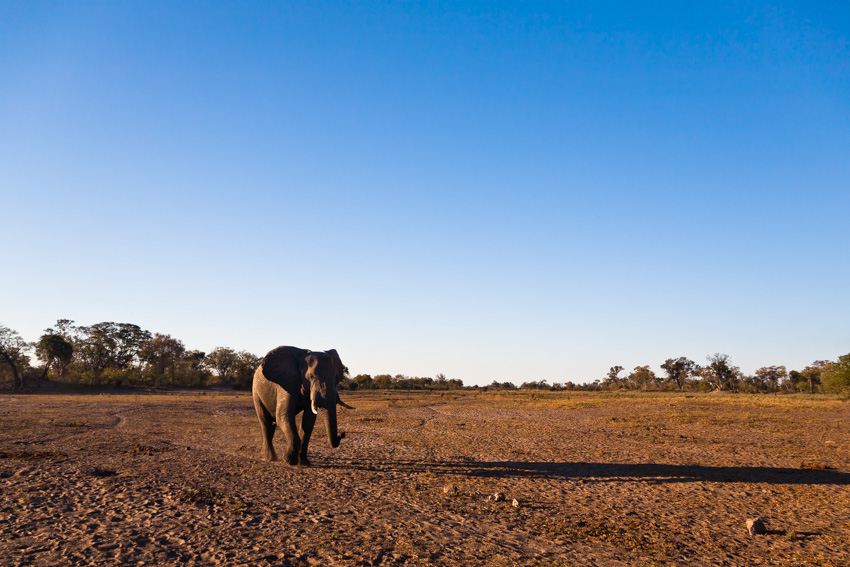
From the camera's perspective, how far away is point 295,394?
1418cm

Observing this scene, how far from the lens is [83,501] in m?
9.24

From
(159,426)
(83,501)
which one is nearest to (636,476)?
(83,501)

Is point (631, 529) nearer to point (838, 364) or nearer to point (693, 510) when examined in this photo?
point (693, 510)

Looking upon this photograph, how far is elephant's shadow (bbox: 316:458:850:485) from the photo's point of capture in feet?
42.6

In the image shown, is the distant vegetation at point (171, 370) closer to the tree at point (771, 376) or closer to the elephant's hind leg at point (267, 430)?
the tree at point (771, 376)

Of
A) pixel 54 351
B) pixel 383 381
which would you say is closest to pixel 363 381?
pixel 383 381

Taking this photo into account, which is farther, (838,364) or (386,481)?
(838,364)

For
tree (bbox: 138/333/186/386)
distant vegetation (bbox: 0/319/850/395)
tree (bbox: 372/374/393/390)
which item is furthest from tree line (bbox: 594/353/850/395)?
tree (bbox: 138/333/186/386)

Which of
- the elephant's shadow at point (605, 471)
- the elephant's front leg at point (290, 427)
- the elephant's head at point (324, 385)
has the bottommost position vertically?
the elephant's shadow at point (605, 471)

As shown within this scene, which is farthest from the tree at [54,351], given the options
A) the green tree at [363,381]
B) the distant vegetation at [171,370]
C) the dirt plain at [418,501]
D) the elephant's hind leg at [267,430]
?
the elephant's hind leg at [267,430]

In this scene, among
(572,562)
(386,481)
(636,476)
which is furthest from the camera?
A: (636,476)

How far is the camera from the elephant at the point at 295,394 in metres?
13.6

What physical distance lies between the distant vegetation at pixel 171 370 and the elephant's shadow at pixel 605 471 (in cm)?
4416

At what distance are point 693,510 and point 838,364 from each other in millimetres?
51342
